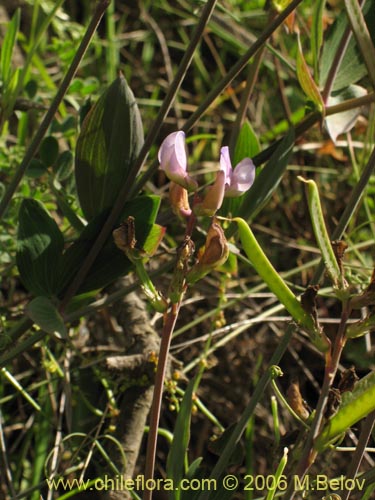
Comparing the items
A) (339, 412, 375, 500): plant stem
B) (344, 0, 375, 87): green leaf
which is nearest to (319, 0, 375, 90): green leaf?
(344, 0, 375, 87): green leaf

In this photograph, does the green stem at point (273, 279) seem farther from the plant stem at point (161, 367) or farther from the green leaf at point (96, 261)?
the green leaf at point (96, 261)

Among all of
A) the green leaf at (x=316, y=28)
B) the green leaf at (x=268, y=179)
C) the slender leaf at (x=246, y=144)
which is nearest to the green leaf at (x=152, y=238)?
the green leaf at (x=268, y=179)

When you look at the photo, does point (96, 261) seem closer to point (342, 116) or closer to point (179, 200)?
point (179, 200)

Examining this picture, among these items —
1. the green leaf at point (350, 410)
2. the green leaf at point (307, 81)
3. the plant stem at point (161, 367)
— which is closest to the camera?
the green leaf at point (350, 410)

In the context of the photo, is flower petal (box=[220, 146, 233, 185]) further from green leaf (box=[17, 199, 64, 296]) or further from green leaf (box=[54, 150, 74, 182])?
green leaf (box=[54, 150, 74, 182])

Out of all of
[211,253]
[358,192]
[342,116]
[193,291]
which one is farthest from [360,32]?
[193,291]
